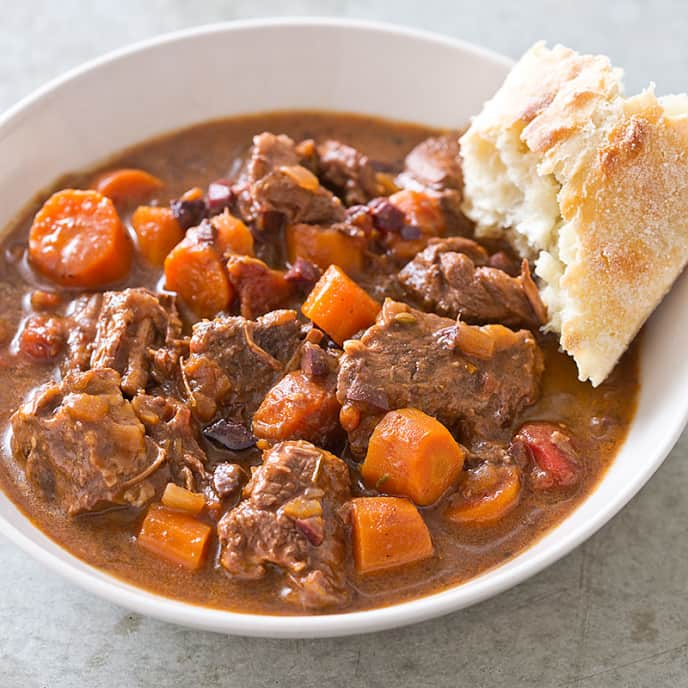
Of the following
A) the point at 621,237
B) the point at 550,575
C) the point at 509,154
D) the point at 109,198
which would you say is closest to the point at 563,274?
the point at 621,237

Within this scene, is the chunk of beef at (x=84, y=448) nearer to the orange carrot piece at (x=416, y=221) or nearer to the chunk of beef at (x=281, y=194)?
the chunk of beef at (x=281, y=194)

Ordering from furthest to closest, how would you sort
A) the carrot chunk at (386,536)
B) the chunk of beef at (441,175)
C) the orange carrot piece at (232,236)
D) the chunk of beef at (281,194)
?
the chunk of beef at (441,175), the chunk of beef at (281,194), the orange carrot piece at (232,236), the carrot chunk at (386,536)

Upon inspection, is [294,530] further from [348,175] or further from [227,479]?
[348,175]

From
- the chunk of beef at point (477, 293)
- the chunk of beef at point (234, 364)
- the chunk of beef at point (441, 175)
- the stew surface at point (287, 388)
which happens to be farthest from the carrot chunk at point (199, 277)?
the chunk of beef at point (441, 175)

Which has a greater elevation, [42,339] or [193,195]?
[193,195]

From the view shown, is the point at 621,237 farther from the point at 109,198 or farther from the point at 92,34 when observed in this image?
the point at 92,34

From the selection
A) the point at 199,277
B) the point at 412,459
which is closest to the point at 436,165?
the point at 199,277
